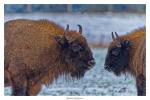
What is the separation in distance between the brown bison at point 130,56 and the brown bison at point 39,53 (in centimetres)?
14

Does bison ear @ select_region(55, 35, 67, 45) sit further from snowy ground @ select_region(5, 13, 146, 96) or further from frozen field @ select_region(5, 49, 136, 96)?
frozen field @ select_region(5, 49, 136, 96)

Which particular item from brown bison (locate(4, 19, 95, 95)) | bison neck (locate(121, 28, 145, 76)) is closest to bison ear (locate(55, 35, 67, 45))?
brown bison (locate(4, 19, 95, 95))

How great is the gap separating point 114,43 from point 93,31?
0.15 m

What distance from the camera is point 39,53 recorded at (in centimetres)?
324

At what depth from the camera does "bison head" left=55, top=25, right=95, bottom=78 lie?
3.23 meters

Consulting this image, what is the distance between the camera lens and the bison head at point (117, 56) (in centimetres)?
323

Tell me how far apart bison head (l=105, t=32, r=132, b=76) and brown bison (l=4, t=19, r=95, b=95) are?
111 millimetres

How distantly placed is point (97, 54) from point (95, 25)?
0.17 m

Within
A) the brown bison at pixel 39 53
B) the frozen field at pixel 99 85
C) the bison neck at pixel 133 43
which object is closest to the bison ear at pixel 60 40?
the brown bison at pixel 39 53

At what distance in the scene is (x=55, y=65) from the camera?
3266mm

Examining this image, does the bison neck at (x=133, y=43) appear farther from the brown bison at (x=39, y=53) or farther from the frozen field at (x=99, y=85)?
the brown bison at (x=39, y=53)
